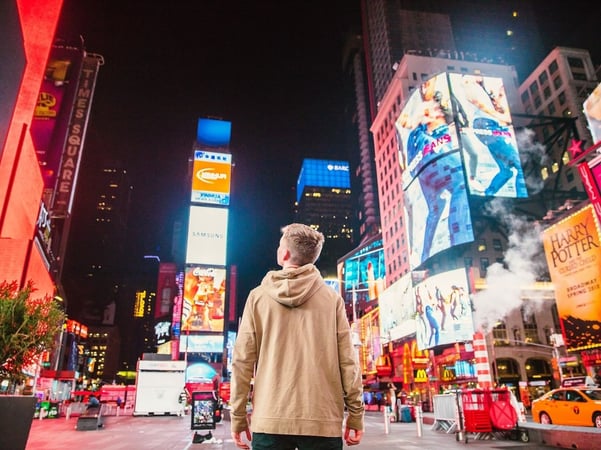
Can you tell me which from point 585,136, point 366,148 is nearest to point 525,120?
point 585,136

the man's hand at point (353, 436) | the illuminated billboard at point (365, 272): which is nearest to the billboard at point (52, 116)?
the man's hand at point (353, 436)

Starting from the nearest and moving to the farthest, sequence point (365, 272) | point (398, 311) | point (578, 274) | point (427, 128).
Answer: point (578, 274) < point (427, 128) < point (398, 311) < point (365, 272)

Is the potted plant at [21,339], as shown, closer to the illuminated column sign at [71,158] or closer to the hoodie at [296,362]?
the hoodie at [296,362]

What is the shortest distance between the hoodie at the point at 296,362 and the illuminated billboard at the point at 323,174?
17235 cm

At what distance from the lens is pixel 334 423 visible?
7.61 feet

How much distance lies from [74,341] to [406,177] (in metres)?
67.5

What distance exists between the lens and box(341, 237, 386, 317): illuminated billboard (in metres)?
77.1

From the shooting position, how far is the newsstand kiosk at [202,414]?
12.0 metres

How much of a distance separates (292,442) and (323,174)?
17789 centimetres

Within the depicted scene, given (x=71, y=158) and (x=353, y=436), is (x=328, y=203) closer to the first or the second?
(x=71, y=158)

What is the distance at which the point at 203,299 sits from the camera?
6788cm

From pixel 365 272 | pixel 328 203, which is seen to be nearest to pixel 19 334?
pixel 365 272

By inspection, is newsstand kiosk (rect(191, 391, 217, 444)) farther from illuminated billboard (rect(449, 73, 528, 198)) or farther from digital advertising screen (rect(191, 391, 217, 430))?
illuminated billboard (rect(449, 73, 528, 198))

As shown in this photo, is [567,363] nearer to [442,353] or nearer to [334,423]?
[442,353]
